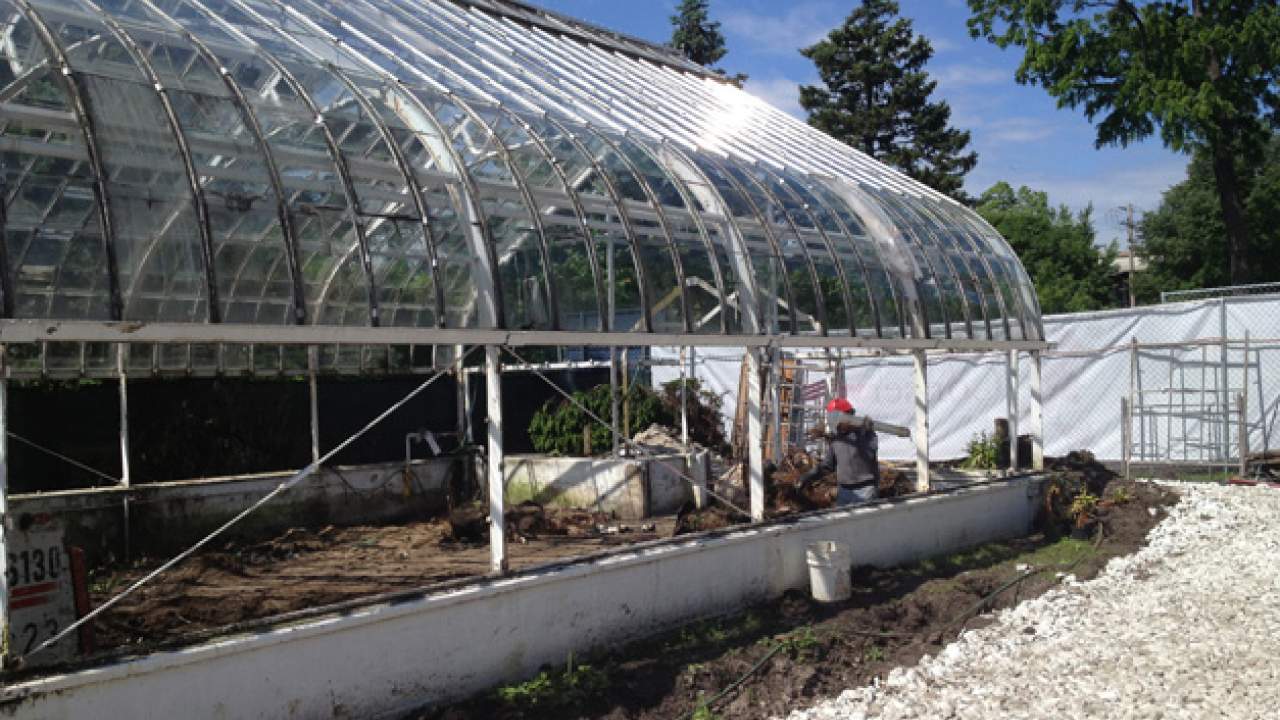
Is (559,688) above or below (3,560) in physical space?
below

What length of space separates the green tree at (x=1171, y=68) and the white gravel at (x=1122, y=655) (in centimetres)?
1668

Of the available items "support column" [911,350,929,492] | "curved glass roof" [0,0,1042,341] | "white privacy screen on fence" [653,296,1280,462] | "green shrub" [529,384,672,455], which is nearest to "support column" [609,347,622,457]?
"green shrub" [529,384,672,455]

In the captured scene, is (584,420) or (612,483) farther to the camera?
(584,420)

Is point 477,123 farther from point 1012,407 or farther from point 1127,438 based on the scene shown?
point 1127,438

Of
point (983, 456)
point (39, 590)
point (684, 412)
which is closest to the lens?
point (39, 590)

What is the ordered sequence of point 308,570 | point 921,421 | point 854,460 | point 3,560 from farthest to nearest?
point 921,421
point 854,460
point 308,570
point 3,560

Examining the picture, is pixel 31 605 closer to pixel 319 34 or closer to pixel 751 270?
pixel 319 34

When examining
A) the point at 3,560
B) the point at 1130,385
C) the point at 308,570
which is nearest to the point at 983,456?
the point at 1130,385

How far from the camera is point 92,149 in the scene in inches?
A: 239

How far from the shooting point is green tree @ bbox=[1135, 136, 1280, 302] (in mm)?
36156

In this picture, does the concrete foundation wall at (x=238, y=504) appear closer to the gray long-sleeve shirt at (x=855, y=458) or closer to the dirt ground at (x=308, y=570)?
the dirt ground at (x=308, y=570)

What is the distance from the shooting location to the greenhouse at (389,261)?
6191 millimetres

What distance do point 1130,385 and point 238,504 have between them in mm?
13932

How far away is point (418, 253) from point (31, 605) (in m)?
3.37
